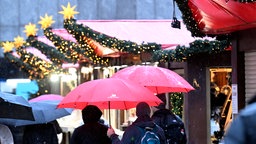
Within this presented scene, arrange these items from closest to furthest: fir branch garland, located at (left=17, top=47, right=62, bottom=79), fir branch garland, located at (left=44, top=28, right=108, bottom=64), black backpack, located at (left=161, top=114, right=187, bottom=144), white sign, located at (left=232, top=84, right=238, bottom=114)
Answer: black backpack, located at (left=161, top=114, right=187, bottom=144) → white sign, located at (left=232, top=84, right=238, bottom=114) → fir branch garland, located at (left=44, top=28, right=108, bottom=64) → fir branch garland, located at (left=17, top=47, right=62, bottom=79)

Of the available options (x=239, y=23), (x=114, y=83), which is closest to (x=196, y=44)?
(x=239, y=23)

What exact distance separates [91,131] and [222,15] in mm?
2929

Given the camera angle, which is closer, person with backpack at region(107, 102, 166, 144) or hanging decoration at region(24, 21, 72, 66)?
person with backpack at region(107, 102, 166, 144)

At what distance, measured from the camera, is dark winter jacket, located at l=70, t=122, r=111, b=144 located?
27.1 feet

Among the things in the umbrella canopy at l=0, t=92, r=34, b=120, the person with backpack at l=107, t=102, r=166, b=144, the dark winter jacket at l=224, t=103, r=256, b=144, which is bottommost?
the person with backpack at l=107, t=102, r=166, b=144

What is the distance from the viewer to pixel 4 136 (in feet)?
27.2

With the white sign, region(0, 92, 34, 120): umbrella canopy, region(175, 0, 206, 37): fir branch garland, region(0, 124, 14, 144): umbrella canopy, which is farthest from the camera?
the white sign

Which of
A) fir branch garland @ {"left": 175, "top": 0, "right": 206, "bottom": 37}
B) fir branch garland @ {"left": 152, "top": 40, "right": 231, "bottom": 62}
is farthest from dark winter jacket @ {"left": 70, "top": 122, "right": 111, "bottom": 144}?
fir branch garland @ {"left": 152, "top": 40, "right": 231, "bottom": 62}

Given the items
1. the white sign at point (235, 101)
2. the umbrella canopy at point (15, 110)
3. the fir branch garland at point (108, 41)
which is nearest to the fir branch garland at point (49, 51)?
the fir branch garland at point (108, 41)

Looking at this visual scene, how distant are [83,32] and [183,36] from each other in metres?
2.58

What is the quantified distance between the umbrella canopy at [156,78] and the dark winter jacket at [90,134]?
55.5 inches

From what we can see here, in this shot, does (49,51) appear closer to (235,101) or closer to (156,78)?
(235,101)

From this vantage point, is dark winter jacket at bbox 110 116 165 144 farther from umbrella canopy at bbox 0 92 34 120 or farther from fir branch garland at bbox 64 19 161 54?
fir branch garland at bbox 64 19 161 54

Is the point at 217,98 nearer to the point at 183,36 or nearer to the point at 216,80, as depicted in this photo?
the point at 216,80
